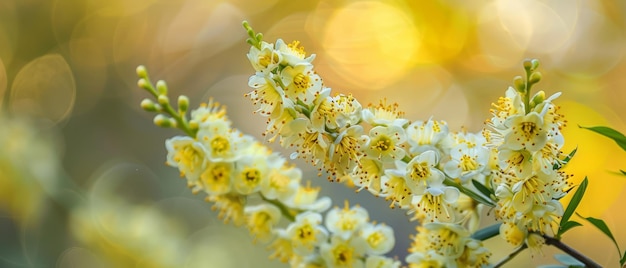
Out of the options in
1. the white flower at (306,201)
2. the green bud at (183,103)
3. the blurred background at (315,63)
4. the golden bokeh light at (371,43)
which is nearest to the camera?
the green bud at (183,103)

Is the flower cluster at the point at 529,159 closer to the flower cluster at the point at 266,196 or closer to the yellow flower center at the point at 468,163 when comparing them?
the yellow flower center at the point at 468,163

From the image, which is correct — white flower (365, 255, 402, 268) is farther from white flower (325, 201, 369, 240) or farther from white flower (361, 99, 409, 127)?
white flower (361, 99, 409, 127)

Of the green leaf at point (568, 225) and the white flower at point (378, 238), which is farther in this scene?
the white flower at point (378, 238)

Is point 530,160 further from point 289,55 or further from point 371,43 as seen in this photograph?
point 371,43

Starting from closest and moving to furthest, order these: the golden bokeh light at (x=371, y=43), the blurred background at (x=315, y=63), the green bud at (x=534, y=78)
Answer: the green bud at (x=534, y=78)
the blurred background at (x=315, y=63)
the golden bokeh light at (x=371, y=43)

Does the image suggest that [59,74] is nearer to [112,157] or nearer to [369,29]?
[112,157]

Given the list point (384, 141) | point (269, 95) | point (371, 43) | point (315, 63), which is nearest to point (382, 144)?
point (384, 141)

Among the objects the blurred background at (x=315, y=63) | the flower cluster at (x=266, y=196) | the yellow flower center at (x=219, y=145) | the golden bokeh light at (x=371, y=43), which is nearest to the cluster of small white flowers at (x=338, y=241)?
the flower cluster at (x=266, y=196)
